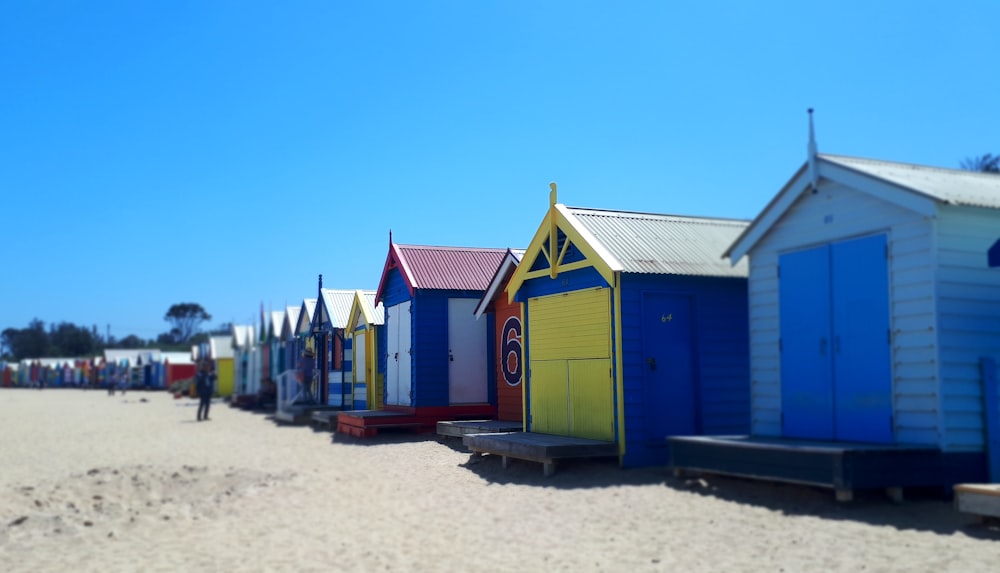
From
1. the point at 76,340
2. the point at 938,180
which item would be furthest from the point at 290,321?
the point at 76,340

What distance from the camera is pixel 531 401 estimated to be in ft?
46.1

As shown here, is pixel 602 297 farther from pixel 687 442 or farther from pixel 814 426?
pixel 814 426

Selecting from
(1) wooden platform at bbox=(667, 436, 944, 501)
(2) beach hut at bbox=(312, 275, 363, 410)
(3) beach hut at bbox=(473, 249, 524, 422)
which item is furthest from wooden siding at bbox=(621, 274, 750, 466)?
(2) beach hut at bbox=(312, 275, 363, 410)

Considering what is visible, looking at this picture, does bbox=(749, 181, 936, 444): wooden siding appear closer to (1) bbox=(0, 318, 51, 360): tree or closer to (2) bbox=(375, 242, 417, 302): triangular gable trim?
(2) bbox=(375, 242, 417, 302): triangular gable trim

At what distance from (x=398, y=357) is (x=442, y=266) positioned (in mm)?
2421

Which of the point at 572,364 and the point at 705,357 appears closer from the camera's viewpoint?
the point at 705,357

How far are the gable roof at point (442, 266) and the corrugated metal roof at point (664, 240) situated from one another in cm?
593

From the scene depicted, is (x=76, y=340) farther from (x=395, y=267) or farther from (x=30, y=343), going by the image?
(x=395, y=267)

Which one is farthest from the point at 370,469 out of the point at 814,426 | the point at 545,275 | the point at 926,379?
the point at 926,379

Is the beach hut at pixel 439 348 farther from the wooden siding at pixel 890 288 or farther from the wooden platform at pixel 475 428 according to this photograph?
the wooden siding at pixel 890 288

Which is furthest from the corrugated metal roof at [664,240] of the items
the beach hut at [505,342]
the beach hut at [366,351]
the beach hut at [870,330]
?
the beach hut at [366,351]

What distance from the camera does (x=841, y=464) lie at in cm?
805

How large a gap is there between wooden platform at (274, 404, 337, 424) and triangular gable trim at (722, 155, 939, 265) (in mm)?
16834

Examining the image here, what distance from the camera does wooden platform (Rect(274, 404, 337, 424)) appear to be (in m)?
24.8
